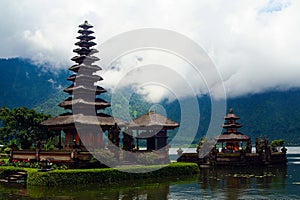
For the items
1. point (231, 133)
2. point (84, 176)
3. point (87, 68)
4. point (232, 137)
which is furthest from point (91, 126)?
point (231, 133)

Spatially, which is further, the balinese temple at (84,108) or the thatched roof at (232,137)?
the thatched roof at (232,137)

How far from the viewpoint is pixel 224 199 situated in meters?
22.2

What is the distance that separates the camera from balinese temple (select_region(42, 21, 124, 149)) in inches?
1508

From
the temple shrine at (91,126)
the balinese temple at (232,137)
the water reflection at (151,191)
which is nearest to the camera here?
the water reflection at (151,191)

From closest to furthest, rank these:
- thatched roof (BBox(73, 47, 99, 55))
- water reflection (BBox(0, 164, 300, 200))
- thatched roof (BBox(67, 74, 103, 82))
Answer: water reflection (BBox(0, 164, 300, 200)), thatched roof (BBox(67, 74, 103, 82)), thatched roof (BBox(73, 47, 99, 55))

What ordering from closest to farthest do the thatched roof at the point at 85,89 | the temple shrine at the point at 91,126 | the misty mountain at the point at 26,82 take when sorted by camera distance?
the temple shrine at the point at 91,126
the thatched roof at the point at 85,89
the misty mountain at the point at 26,82

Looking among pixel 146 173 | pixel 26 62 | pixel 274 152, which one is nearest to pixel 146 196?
pixel 146 173

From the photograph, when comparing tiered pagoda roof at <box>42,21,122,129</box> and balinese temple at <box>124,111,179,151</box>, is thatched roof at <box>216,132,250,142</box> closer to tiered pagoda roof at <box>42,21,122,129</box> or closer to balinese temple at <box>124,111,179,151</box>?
balinese temple at <box>124,111,179,151</box>

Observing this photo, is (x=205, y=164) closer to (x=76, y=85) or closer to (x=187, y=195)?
(x=76, y=85)

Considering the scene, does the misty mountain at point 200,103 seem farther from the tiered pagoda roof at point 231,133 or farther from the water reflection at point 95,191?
the water reflection at point 95,191

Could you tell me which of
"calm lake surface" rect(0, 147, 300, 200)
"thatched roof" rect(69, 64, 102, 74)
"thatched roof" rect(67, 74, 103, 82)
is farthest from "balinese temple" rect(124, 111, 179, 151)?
"calm lake surface" rect(0, 147, 300, 200)

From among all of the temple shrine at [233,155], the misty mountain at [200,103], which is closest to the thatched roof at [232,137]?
the temple shrine at [233,155]

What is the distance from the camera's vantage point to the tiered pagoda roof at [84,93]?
126 feet

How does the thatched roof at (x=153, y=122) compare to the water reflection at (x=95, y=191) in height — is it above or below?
above
